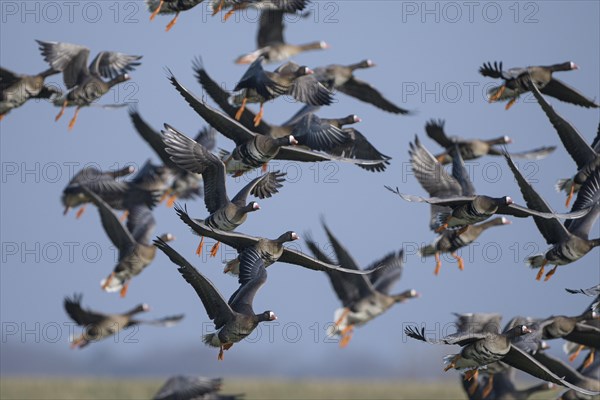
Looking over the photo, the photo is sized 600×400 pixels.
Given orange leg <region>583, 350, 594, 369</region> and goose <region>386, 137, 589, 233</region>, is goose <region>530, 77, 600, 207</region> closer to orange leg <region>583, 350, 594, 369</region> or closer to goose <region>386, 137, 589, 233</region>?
goose <region>386, 137, 589, 233</region>

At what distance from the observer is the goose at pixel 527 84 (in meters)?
17.4

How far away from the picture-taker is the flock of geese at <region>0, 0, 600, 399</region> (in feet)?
44.9

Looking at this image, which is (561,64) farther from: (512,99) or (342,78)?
(342,78)

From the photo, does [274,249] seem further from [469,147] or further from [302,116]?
[469,147]

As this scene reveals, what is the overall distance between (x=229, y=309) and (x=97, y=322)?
7.34m

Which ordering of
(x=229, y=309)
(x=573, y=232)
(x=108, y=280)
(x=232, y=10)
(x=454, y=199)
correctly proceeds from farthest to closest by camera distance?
(x=108, y=280) < (x=232, y=10) < (x=573, y=232) < (x=454, y=199) < (x=229, y=309)

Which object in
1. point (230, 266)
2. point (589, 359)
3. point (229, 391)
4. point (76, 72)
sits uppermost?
point (76, 72)

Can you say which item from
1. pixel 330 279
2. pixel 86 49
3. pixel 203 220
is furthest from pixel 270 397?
pixel 203 220

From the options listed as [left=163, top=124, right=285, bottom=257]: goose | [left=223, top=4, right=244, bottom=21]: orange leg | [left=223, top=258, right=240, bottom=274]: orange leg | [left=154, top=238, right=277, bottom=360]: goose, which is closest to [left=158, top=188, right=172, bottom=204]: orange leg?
[left=223, top=4, right=244, bottom=21]: orange leg

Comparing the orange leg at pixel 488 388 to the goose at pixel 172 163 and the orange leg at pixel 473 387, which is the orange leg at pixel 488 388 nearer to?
the orange leg at pixel 473 387

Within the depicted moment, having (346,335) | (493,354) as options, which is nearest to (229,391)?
(346,335)

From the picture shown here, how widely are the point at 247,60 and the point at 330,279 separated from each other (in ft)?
15.6

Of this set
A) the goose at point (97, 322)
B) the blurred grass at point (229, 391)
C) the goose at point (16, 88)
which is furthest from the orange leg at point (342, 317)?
the blurred grass at point (229, 391)

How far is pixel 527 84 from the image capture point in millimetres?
17469
